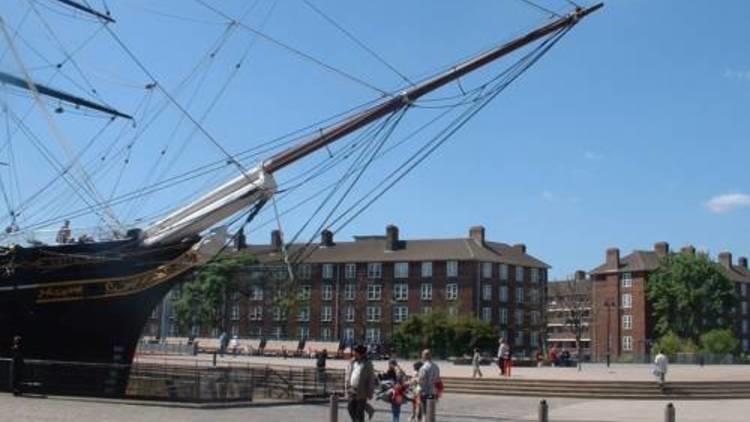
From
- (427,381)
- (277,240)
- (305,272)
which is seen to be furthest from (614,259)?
(427,381)

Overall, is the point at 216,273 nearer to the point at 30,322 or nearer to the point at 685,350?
the point at 685,350

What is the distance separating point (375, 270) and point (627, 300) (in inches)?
1249

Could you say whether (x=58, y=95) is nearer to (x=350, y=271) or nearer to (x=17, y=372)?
(x=17, y=372)

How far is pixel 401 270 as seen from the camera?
93.4 meters

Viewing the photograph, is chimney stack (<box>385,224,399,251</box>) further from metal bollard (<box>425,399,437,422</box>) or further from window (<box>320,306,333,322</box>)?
metal bollard (<box>425,399,437,422</box>)

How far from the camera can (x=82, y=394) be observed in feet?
70.1

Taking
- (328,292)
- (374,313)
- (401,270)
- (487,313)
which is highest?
(401,270)

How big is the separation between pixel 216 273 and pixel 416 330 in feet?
73.6

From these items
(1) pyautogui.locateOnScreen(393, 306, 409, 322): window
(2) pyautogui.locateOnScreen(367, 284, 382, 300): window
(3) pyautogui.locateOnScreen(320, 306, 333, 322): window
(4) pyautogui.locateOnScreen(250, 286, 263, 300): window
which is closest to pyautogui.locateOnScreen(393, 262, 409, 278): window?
(2) pyautogui.locateOnScreen(367, 284, 382, 300): window

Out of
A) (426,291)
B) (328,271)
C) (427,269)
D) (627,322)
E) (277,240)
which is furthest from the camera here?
(627,322)

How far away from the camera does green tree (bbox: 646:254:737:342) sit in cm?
9344

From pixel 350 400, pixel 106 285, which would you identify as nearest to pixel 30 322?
pixel 106 285

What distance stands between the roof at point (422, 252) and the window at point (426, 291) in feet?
8.35

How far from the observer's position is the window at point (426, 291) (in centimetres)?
9162
